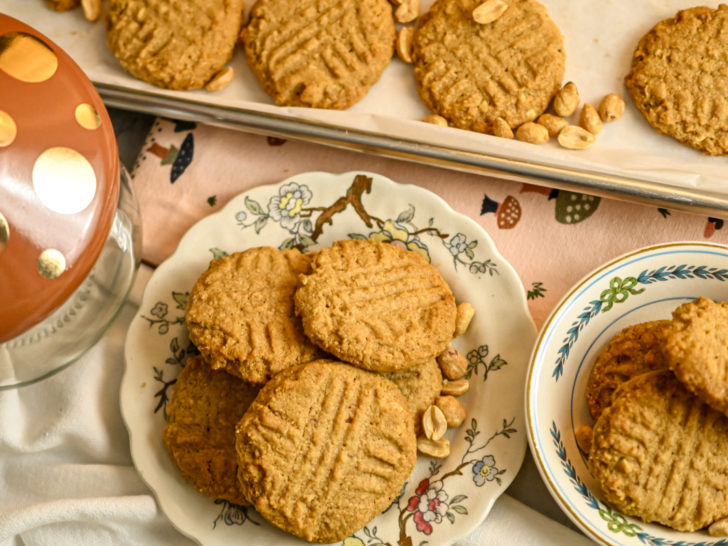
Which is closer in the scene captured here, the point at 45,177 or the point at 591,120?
the point at 45,177

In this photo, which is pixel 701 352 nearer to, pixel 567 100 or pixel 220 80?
pixel 567 100

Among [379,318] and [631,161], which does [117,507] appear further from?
[631,161]

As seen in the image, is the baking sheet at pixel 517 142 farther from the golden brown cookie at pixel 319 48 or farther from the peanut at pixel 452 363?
the peanut at pixel 452 363

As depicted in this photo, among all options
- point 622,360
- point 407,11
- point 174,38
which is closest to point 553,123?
point 407,11

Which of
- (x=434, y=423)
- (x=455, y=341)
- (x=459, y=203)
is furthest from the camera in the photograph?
(x=459, y=203)

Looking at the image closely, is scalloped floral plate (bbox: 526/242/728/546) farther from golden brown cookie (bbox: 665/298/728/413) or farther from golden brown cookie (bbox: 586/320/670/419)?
Answer: golden brown cookie (bbox: 665/298/728/413)
